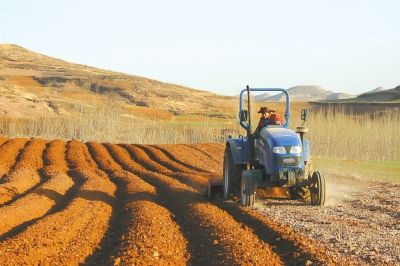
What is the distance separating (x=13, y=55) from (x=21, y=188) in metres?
67.7

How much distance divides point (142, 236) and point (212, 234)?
902 mm

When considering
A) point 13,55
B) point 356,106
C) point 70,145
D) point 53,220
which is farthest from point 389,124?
point 13,55

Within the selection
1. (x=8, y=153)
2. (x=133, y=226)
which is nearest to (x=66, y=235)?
(x=133, y=226)

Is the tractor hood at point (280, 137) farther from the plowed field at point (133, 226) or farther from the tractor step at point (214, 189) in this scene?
the tractor step at point (214, 189)

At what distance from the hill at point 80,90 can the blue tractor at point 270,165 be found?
35.4m

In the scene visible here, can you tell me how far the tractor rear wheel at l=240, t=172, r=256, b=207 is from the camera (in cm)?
979

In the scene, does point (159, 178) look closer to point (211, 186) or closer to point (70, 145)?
point (211, 186)

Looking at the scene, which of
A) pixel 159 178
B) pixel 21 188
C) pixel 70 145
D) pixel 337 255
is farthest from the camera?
pixel 70 145

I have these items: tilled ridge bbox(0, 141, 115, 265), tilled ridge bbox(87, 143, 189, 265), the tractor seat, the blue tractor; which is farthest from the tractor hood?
tilled ridge bbox(0, 141, 115, 265)

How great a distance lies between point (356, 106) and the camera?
177ft

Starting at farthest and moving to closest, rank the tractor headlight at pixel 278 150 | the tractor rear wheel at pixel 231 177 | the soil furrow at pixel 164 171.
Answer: the soil furrow at pixel 164 171 < the tractor rear wheel at pixel 231 177 < the tractor headlight at pixel 278 150

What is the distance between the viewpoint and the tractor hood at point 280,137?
9617 millimetres

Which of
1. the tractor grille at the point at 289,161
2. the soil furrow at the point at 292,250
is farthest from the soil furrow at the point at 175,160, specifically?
the soil furrow at the point at 292,250

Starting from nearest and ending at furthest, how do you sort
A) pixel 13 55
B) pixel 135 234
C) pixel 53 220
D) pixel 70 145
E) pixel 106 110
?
pixel 135 234 < pixel 53 220 < pixel 70 145 < pixel 106 110 < pixel 13 55
